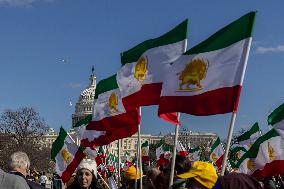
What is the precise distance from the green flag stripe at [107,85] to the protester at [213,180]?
6.91m

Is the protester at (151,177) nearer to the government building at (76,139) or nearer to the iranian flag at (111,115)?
the iranian flag at (111,115)

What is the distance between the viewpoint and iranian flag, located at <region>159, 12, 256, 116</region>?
6.76 meters

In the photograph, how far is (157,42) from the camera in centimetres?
891

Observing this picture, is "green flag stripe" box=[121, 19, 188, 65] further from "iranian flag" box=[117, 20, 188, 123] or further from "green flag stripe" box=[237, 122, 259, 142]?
"green flag stripe" box=[237, 122, 259, 142]

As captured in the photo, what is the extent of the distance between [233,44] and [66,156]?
817cm

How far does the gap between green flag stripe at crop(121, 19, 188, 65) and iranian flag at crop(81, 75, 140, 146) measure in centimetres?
69

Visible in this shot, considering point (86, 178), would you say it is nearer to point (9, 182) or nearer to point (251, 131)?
point (9, 182)

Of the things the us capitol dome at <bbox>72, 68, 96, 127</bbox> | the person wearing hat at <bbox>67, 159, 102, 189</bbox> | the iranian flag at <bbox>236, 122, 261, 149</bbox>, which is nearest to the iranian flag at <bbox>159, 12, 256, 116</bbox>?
the person wearing hat at <bbox>67, 159, 102, 189</bbox>

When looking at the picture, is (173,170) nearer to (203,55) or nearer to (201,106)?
(201,106)

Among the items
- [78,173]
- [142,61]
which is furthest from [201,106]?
[142,61]

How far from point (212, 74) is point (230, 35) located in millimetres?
427

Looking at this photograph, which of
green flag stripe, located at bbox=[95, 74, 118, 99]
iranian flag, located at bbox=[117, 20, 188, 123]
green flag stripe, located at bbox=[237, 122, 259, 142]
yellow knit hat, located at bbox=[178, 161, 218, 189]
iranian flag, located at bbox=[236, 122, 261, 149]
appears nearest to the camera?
yellow knit hat, located at bbox=[178, 161, 218, 189]

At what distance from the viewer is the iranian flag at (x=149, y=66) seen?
8.49 metres

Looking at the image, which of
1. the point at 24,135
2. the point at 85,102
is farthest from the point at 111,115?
the point at 85,102
